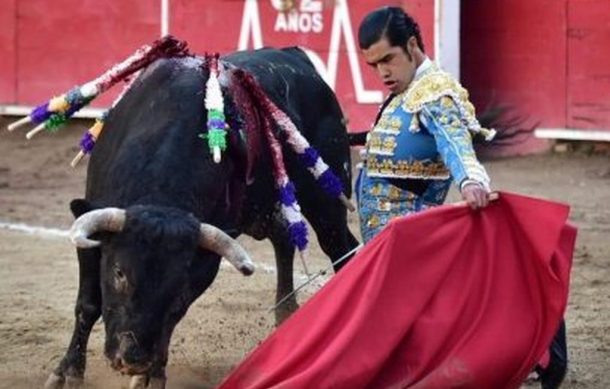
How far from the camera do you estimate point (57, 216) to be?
7871mm

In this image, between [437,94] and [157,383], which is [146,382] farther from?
[437,94]

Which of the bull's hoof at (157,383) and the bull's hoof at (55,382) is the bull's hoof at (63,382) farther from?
the bull's hoof at (157,383)

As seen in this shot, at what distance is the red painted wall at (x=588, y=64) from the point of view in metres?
9.06

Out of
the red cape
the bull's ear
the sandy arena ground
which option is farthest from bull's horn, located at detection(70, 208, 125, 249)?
the sandy arena ground

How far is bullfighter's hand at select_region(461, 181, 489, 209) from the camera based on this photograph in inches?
153

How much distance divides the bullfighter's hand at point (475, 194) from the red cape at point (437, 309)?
80 millimetres

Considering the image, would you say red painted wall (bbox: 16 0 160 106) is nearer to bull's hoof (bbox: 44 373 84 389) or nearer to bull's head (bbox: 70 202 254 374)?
bull's hoof (bbox: 44 373 84 389)

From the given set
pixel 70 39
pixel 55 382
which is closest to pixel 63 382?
pixel 55 382

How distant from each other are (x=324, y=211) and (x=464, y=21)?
174 inches

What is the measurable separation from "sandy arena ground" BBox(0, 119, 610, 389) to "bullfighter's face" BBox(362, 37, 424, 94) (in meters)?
1.14

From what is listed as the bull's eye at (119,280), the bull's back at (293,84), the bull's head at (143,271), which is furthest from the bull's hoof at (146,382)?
the bull's back at (293,84)

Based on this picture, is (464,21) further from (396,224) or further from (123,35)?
(396,224)

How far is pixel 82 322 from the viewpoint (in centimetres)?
447

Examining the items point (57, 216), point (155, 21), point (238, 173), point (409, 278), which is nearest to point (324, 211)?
point (238, 173)
